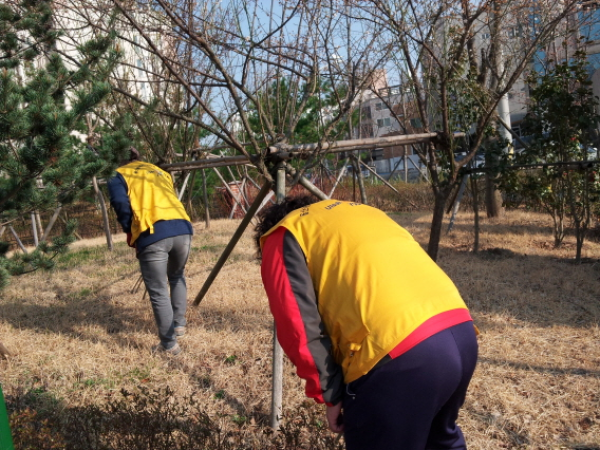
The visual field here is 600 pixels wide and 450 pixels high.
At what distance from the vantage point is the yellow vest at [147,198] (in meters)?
3.62

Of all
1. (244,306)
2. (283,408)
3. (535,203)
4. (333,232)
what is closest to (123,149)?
(244,306)

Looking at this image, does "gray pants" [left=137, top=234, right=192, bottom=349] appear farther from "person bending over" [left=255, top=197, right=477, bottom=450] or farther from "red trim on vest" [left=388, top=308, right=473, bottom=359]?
"red trim on vest" [left=388, top=308, right=473, bottom=359]

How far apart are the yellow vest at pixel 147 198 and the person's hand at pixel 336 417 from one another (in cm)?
226

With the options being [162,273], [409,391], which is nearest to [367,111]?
[162,273]

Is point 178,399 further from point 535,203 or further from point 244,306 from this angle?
point 535,203

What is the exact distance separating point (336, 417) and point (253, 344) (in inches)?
88.9

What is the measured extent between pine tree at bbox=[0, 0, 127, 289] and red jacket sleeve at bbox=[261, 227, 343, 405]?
6.20 ft

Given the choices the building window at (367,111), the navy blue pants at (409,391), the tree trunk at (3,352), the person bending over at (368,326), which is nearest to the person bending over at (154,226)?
the tree trunk at (3,352)

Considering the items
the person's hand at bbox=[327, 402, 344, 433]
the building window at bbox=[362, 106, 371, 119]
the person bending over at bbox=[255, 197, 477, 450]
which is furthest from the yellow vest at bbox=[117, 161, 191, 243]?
the building window at bbox=[362, 106, 371, 119]

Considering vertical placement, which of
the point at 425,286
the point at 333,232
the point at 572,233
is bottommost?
the point at 572,233

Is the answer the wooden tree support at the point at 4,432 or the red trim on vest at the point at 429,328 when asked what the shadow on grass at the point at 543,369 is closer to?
the red trim on vest at the point at 429,328

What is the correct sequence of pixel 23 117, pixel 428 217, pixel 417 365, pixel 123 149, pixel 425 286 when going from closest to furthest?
pixel 417 365 → pixel 425 286 → pixel 23 117 → pixel 123 149 → pixel 428 217

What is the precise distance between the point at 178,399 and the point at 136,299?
7.42ft

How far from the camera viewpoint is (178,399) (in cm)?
321
